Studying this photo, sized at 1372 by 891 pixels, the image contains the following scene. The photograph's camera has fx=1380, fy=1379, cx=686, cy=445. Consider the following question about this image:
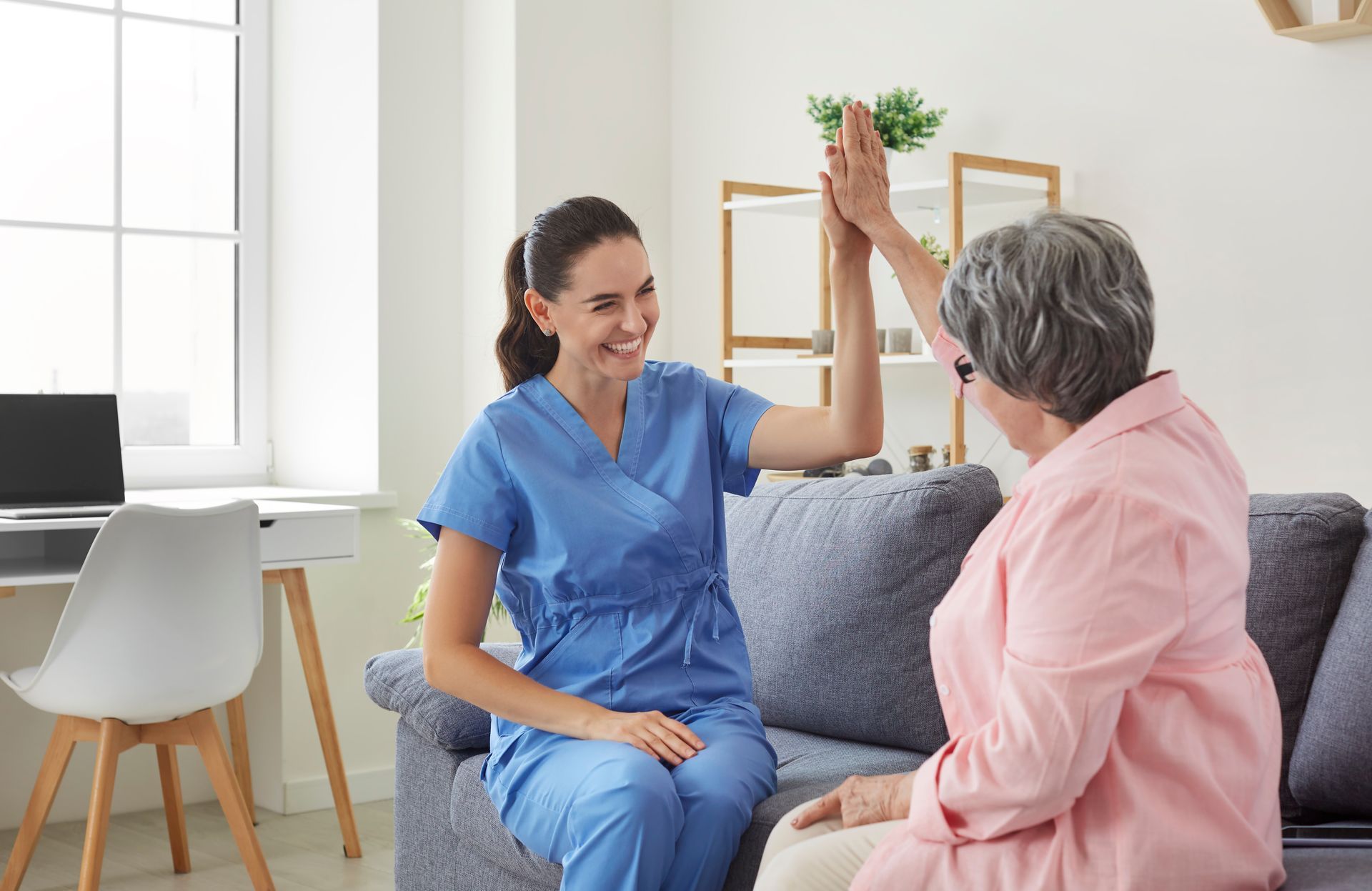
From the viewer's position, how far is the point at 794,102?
3.79 meters

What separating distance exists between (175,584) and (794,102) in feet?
6.87

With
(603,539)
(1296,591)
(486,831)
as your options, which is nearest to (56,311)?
(486,831)

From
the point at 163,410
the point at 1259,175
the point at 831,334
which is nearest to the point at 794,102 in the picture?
the point at 831,334

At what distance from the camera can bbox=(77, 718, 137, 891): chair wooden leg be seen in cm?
267

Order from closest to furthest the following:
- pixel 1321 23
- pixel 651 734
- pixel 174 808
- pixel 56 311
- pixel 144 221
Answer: pixel 651 734
pixel 1321 23
pixel 174 808
pixel 56 311
pixel 144 221

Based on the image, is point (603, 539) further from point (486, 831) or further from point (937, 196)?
point (937, 196)

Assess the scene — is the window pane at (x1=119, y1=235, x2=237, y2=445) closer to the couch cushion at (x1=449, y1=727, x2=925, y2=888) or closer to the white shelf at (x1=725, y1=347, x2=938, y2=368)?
the white shelf at (x1=725, y1=347, x2=938, y2=368)

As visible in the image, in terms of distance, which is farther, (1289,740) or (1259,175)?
(1259,175)

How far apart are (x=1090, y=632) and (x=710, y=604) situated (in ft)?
2.72

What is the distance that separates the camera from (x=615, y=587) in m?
1.81

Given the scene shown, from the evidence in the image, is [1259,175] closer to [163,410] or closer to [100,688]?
[100,688]

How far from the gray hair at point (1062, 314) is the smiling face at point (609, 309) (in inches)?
26.8

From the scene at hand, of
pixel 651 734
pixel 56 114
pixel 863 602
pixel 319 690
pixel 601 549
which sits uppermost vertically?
pixel 56 114

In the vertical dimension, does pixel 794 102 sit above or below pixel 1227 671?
above
